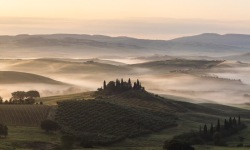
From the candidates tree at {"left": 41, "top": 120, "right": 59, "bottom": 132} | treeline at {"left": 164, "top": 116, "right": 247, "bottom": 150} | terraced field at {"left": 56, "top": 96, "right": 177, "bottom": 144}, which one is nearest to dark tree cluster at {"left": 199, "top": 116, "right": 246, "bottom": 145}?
treeline at {"left": 164, "top": 116, "right": 247, "bottom": 150}

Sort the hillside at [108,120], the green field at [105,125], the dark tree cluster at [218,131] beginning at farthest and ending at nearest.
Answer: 1. the dark tree cluster at [218,131]
2. the hillside at [108,120]
3. the green field at [105,125]

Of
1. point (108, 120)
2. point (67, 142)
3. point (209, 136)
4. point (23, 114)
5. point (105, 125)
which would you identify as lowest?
point (209, 136)

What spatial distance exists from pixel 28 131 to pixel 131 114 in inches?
1869

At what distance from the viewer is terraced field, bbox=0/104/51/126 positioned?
14462 cm

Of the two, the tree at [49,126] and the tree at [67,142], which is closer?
the tree at [67,142]

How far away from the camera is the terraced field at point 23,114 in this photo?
474ft

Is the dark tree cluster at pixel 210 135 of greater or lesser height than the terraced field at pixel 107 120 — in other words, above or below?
below

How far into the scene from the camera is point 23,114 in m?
154

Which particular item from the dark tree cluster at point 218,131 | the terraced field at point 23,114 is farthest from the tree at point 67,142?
the dark tree cluster at point 218,131

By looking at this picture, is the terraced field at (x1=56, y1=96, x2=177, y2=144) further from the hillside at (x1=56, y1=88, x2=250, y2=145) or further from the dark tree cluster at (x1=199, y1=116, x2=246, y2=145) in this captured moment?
the dark tree cluster at (x1=199, y1=116, x2=246, y2=145)

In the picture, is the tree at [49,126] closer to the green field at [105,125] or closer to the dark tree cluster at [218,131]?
the green field at [105,125]

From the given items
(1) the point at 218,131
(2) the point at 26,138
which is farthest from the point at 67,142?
(1) the point at 218,131

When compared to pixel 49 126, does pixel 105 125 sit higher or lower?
lower

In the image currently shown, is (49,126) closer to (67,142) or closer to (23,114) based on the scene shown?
(67,142)
